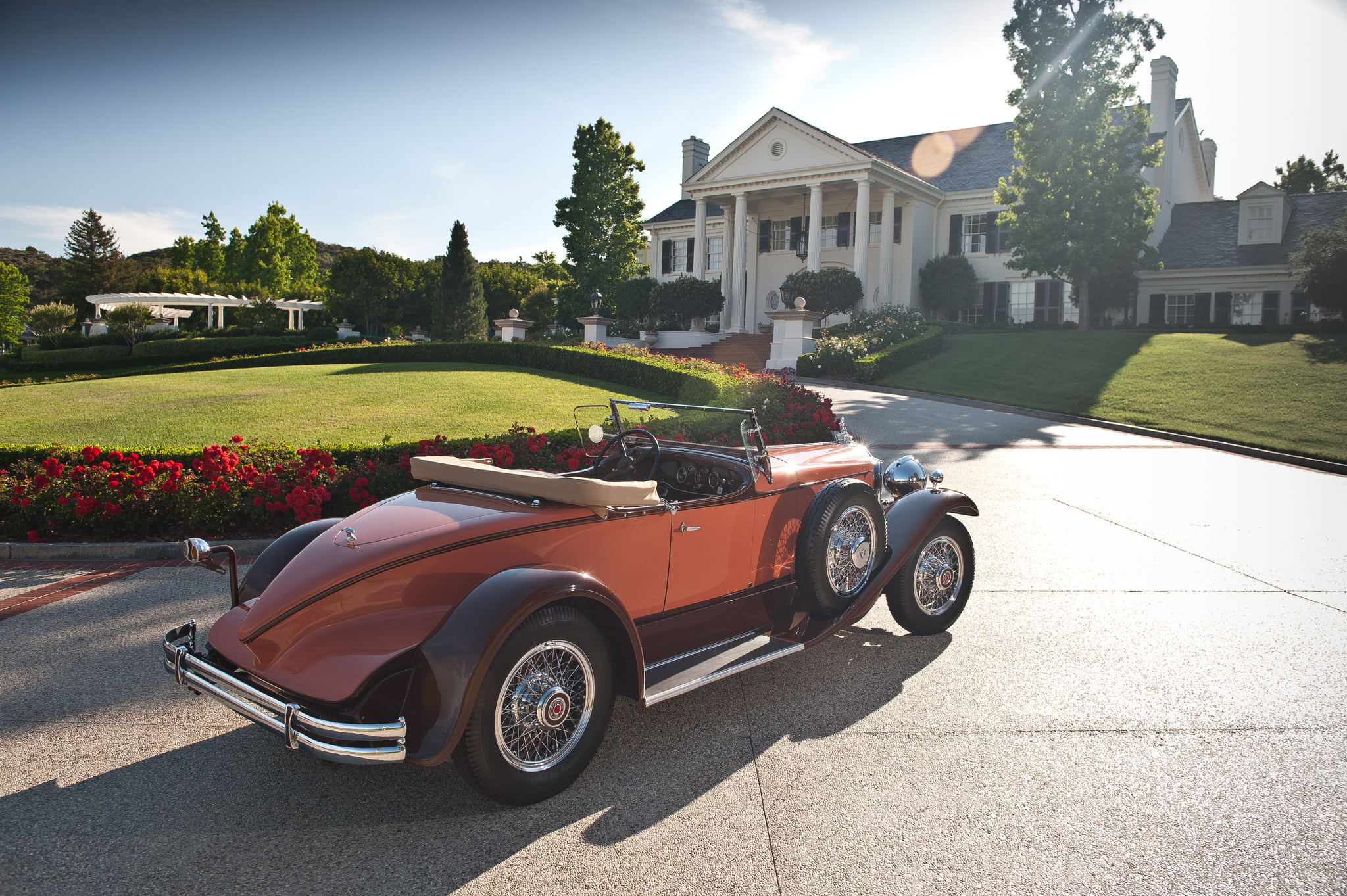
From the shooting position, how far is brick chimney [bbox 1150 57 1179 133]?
95.0 ft

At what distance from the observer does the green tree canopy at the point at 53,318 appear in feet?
158

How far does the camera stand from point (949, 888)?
2.55 meters

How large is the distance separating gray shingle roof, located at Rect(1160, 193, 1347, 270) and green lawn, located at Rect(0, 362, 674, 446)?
77.2ft

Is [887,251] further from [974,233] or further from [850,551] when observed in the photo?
[850,551]

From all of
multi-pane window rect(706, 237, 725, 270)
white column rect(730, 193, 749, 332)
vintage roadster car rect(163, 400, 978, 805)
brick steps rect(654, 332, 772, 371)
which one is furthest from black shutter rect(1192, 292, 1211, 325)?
vintage roadster car rect(163, 400, 978, 805)

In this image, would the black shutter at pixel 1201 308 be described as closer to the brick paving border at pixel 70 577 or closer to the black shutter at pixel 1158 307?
the black shutter at pixel 1158 307

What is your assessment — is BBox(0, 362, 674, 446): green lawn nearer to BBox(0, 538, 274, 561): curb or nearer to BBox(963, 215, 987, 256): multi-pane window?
BBox(0, 538, 274, 561): curb

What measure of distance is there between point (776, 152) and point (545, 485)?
28.7 meters

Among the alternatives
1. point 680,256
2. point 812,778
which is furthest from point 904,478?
point 680,256

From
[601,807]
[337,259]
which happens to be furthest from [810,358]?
[337,259]

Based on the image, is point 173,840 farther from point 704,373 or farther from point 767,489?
point 704,373

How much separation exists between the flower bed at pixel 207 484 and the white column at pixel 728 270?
23186mm

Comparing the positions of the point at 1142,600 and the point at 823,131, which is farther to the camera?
the point at 823,131

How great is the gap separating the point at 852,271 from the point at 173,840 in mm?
29347
